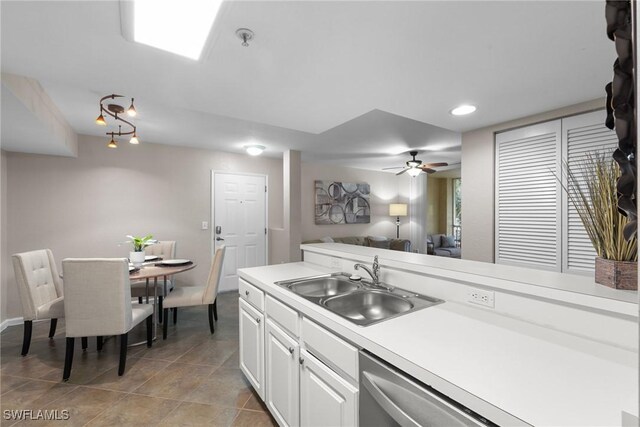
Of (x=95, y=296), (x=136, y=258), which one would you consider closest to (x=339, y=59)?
(x=95, y=296)

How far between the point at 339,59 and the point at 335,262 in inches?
56.0

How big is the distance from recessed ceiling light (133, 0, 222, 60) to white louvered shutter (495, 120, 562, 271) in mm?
2766

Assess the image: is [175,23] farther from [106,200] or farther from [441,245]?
[441,245]

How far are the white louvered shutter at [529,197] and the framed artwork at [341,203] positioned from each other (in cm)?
358

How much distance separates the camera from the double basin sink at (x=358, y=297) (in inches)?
57.6

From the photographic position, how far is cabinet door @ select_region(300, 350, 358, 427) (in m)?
1.10

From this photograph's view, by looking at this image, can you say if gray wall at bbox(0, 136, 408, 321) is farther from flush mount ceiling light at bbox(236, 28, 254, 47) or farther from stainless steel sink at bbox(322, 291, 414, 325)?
flush mount ceiling light at bbox(236, 28, 254, 47)

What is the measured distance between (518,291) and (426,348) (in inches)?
21.0

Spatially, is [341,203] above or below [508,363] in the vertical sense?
above

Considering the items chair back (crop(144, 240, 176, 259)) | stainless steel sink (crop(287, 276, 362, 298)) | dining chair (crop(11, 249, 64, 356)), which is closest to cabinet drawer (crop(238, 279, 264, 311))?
stainless steel sink (crop(287, 276, 362, 298))

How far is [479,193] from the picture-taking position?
301cm

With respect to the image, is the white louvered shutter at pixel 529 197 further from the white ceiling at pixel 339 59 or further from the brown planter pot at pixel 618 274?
the brown planter pot at pixel 618 274

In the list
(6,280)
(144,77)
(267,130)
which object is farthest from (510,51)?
(6,280)

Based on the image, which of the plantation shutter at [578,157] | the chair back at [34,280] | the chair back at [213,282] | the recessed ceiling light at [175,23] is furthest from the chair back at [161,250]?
the plantation shutter at [578,157]
